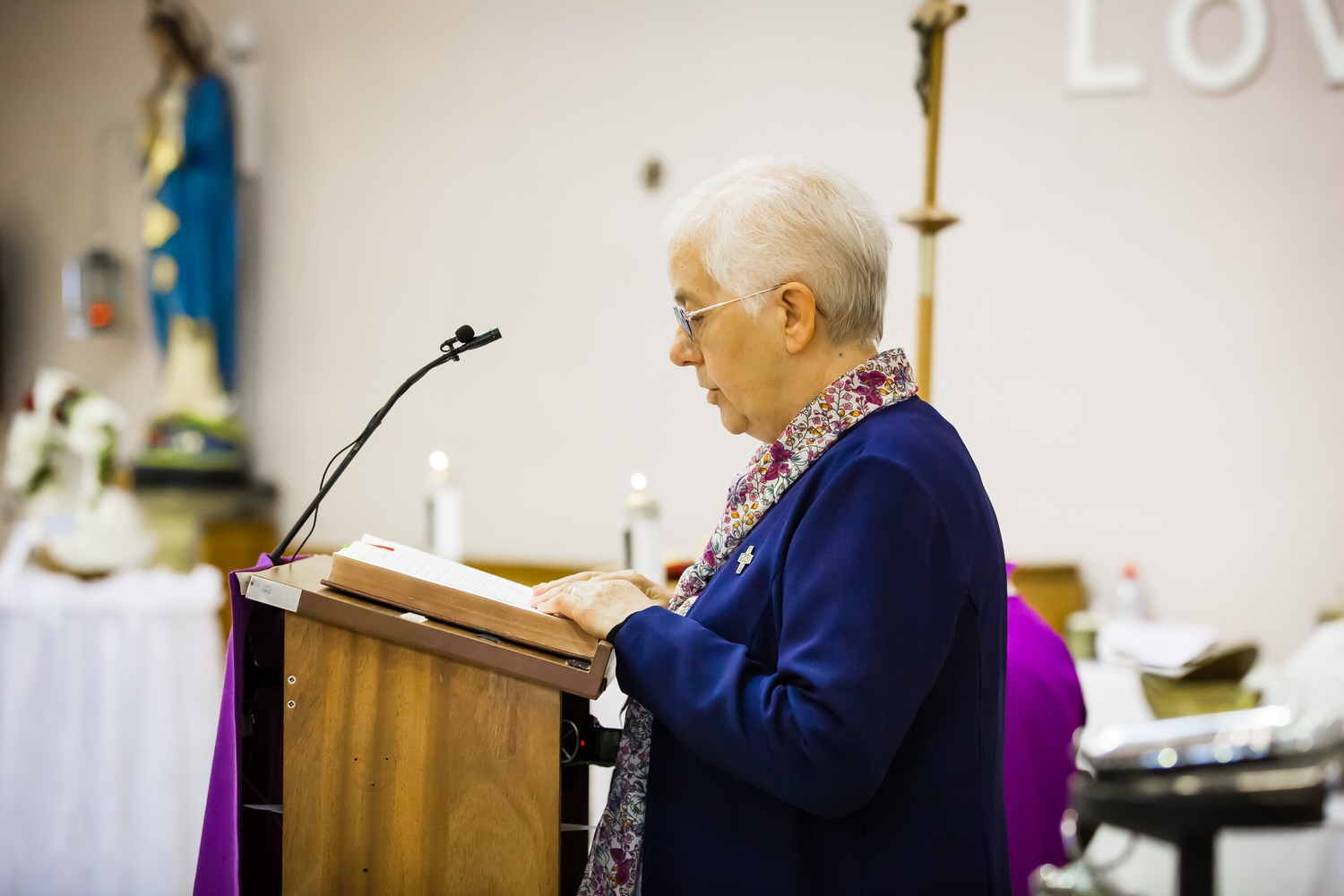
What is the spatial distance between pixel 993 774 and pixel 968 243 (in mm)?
2656

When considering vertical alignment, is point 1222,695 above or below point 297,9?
below

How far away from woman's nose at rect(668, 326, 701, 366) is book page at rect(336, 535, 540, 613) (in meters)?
0.36

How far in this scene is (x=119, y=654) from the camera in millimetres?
2773

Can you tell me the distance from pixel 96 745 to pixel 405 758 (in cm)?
207

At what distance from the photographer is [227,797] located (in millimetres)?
1272

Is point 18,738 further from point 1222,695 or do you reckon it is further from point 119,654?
point 1222,695

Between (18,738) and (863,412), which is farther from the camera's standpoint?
(18,738)

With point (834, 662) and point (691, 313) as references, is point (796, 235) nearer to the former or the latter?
point (691, 313)

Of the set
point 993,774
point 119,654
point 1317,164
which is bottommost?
point 119,654

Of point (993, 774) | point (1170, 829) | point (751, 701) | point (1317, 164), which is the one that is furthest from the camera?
point (1317, 164)

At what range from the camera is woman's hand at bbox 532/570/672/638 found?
1.15m

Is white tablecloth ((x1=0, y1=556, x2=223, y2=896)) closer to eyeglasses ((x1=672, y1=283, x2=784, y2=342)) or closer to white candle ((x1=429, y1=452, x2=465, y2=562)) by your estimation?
white candle ((x1=429, y1=452, x2=465, y2=562))

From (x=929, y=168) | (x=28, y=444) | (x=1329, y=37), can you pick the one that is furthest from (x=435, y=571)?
(x=1329, y=37)

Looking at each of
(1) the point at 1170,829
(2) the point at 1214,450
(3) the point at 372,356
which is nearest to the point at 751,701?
(1) the point at 1170,829
